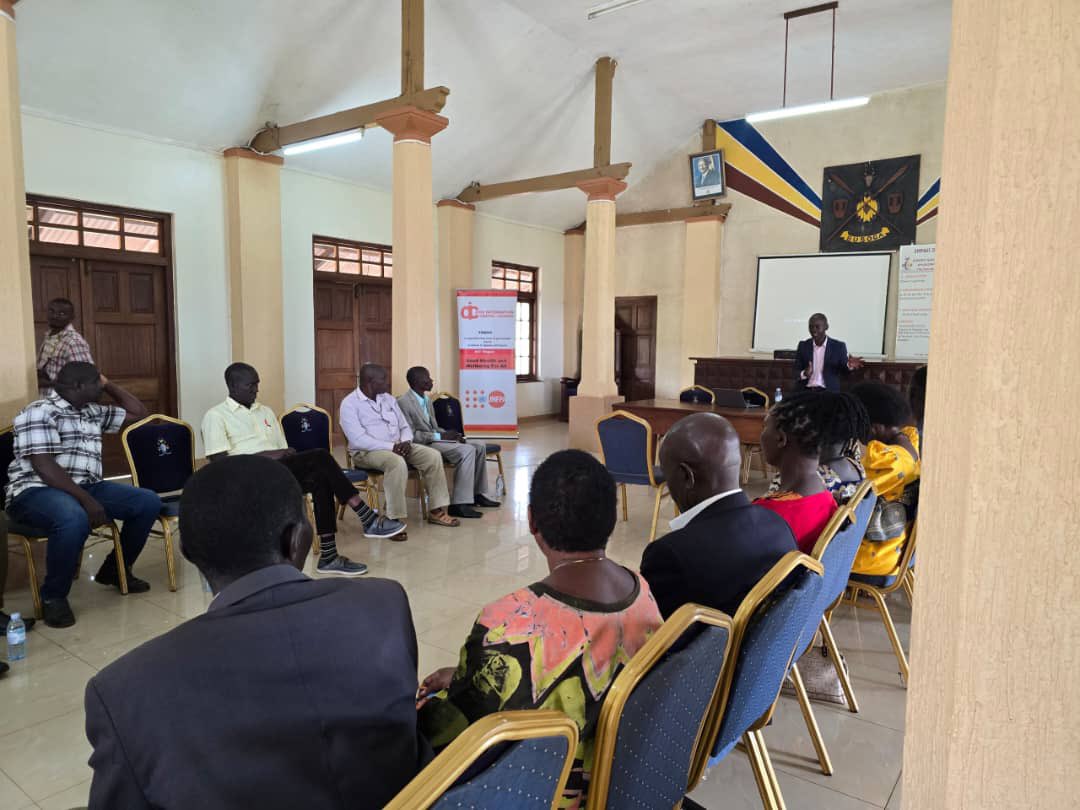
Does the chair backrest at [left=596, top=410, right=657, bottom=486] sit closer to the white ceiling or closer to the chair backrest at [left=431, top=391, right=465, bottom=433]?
the chair backrest at [left=431, top=391, right=465, bottom=433]

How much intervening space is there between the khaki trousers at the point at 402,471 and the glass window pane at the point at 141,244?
3041 millimetres

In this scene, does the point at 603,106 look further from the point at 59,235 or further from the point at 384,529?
the point at 384,529

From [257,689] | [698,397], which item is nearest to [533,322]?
[698,397]

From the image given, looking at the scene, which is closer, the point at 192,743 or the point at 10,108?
→ the point at 192,743

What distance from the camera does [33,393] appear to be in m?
3.51

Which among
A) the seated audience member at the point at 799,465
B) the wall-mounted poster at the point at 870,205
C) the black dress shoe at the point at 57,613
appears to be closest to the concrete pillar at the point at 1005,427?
the seated audience member at the point at 799,465

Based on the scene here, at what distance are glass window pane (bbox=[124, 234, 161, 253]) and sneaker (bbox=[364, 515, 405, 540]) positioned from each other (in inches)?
139

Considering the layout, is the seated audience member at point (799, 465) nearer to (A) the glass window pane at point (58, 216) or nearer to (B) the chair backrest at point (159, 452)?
(B) the chair backrest at point (159, 452)

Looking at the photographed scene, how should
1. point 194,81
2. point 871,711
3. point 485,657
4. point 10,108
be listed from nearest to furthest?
point 485,657 → point 871,711 → point 10,108 → point 194,81

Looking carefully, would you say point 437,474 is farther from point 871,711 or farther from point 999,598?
point 999,598

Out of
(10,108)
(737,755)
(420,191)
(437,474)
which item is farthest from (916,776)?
(420,191)

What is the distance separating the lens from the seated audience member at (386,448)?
14.2ft

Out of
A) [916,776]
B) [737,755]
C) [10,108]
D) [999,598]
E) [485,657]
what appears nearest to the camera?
[999,598]

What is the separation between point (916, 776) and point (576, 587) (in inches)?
21.5
